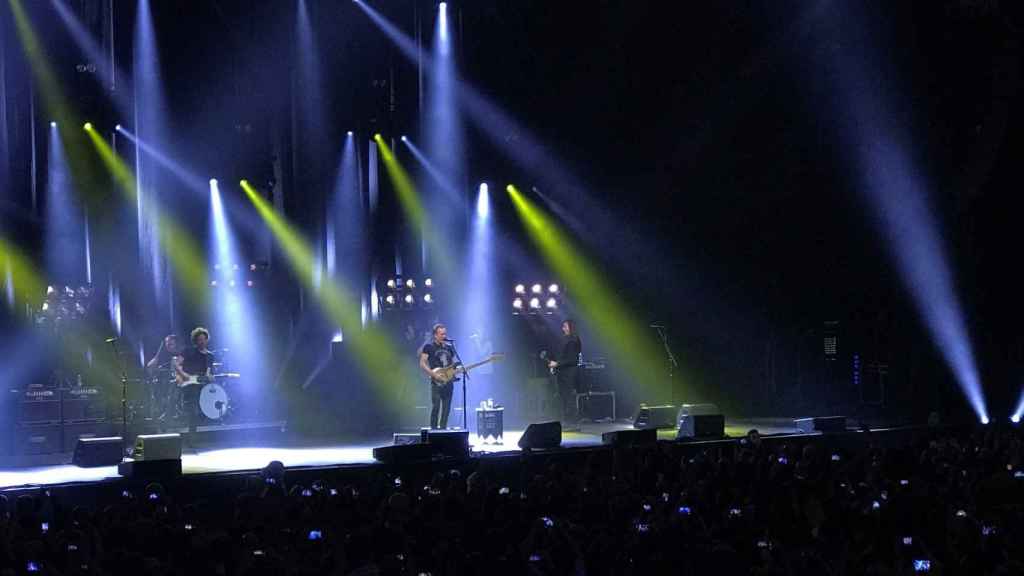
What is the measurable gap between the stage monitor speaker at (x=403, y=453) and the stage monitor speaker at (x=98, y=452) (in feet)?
8.70

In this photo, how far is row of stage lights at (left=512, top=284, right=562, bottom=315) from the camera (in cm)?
1964

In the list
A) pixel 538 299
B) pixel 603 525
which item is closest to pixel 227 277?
pixel 538 299

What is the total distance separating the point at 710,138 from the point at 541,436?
723 cm

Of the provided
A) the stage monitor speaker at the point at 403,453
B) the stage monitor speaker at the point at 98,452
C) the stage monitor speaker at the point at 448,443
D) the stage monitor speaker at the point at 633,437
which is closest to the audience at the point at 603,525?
the stage monitor speaker at the point at 403,453

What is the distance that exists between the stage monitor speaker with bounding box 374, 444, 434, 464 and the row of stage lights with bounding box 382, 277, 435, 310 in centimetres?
761

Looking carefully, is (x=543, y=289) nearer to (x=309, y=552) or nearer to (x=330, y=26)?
(x=330, y=26)

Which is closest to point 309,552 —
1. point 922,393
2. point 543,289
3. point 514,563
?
Result: point 514,563

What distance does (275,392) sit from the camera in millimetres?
18562

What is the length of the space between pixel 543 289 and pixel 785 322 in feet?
12.4

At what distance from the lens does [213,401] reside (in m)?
15.9

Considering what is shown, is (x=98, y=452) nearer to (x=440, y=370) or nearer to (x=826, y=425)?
(x=440, y=370)

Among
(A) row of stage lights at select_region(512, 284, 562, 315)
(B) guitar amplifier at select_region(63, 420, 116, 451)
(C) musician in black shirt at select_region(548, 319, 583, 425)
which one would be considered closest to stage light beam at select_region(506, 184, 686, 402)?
(A) row of stage lights at select_region(512, 284, 562, 315)

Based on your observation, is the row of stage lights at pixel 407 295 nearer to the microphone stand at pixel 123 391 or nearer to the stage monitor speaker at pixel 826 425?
the microphone stand at pixel 123 391

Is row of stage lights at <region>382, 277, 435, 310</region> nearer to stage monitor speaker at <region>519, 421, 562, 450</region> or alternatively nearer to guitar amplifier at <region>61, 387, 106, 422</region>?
guitar amplifier at <region>61, 387, 106, 422</region>
